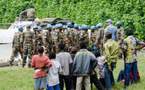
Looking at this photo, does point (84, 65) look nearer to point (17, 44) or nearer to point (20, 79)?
point (20, 79)

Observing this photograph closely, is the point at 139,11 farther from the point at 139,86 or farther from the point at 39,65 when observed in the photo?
the point at 39,65

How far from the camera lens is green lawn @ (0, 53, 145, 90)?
16.7 meters

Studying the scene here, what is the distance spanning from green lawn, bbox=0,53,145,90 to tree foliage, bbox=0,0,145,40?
4.17 metres

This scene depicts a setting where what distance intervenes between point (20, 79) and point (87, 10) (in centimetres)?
1028

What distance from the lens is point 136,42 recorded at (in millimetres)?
16578

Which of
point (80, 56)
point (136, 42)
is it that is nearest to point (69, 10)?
point (136, 42)

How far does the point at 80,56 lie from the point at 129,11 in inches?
471

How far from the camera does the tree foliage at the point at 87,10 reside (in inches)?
1011

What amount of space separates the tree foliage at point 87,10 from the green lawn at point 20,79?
4.17 meters

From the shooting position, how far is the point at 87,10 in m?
28.1

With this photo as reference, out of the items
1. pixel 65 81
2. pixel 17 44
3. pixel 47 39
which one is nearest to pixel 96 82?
pixel 65 81

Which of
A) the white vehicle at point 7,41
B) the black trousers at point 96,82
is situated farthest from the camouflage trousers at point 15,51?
the black trousers at point 96,82

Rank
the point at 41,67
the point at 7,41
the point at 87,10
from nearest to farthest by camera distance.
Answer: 1. the point at 41,67
2. the point at 7,41
3. the point at 87,10

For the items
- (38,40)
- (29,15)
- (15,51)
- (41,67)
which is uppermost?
(41,67)
